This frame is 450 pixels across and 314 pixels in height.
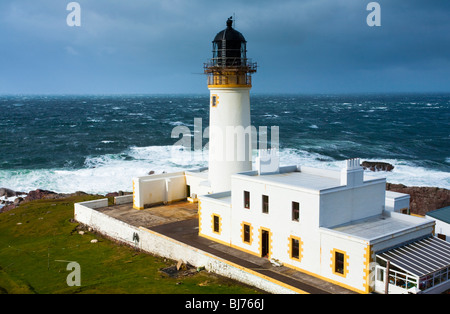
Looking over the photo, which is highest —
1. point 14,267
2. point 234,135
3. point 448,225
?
point 234,135

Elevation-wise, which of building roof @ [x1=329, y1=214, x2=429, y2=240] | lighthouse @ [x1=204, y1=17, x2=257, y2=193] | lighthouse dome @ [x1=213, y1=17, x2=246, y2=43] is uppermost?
lighthouse dome @ [x1=213, y1=17, x2=246, y2=43]

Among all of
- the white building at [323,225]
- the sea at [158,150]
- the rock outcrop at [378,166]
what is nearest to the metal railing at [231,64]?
the white building at [323,225]

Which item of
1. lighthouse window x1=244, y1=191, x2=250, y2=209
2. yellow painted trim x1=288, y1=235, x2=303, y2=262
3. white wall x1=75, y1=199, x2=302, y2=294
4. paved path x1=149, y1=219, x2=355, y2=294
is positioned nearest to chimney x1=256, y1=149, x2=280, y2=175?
lighthouse window x1=244, y1=191, x2=250, y2=209

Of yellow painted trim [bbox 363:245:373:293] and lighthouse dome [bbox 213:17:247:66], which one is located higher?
lighthouse dome [bbox 213:17:247:66]

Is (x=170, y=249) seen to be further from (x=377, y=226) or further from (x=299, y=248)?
(x=377, y=226)

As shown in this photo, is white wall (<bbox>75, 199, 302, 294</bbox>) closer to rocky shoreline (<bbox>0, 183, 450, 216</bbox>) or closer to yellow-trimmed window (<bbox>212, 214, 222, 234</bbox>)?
yellow-trimmed window (<bbox>212, 214, 222, 234</bbox>)
